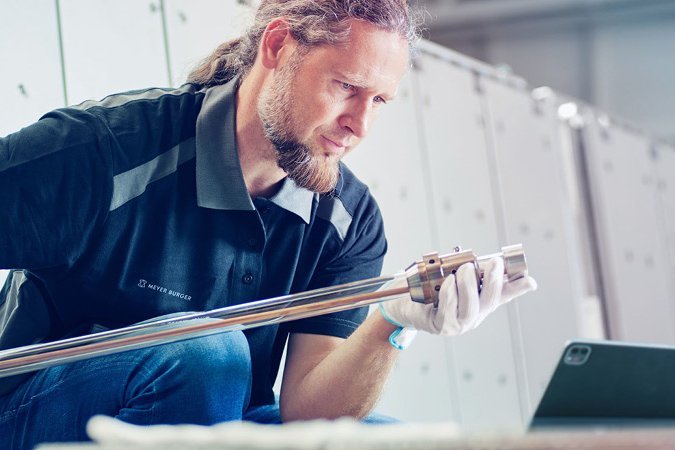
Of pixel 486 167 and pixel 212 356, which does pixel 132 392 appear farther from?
pixel 486 167

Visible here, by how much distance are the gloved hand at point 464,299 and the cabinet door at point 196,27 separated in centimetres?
75

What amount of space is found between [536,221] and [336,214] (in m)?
1.70

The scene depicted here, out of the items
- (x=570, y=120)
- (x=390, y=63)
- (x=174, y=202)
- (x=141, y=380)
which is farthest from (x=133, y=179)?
(x=570, y=120)

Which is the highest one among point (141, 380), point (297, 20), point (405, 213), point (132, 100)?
point (297, 20)

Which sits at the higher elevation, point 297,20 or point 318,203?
point 297,20

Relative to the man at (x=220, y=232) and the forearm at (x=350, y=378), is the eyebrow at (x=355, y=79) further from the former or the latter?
the forearm at (x=350, y=378)

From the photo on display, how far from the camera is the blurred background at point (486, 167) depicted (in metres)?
1.54

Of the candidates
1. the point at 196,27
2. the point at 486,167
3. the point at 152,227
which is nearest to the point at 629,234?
the point at 486,167

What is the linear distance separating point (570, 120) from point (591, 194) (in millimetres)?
296

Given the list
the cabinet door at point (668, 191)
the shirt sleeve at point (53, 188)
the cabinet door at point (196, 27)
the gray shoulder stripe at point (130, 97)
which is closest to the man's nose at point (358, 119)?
the gray shoulder stripe at point (130, 97)

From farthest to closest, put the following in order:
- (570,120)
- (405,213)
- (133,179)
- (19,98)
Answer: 1. (570,120)
2. (405,213)
3. (19,98)
4. (133,179)

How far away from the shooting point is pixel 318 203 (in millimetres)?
1308

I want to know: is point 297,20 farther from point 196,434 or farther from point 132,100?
point 196,434

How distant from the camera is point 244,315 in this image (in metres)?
1.00
